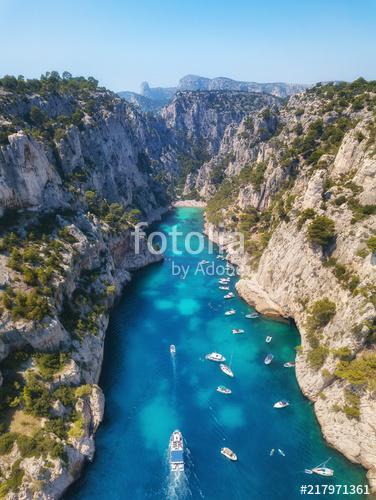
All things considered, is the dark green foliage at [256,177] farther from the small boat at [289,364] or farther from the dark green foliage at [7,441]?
the dark green foliage at [7,441]

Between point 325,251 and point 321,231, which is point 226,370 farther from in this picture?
point 321,231

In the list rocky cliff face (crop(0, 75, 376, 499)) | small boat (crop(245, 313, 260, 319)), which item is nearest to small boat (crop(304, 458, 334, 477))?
rocky cliff face (crop(0, 75, 376, 499))

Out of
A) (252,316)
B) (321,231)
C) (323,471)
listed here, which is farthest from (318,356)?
(252,316)

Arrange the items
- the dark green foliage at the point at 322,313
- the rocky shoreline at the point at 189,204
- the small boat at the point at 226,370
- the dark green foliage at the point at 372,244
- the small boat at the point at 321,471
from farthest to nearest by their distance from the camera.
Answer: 1. the rocky shoreline at the point at 189,204
2. the small boat at the point at 226,370
3. the dark green foliage at the point at 322,313
4. the dark green foliage at the point at 372,244
5. the small boat at the point at 321,471

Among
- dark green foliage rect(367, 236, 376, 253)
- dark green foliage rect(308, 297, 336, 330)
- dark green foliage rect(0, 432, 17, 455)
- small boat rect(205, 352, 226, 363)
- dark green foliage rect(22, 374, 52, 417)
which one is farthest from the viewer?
small boat rect(205, 352, 226, 363)

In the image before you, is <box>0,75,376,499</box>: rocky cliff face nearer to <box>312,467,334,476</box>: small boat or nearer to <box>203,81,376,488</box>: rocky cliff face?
<box>203,81,376,488</box>: rocky cliff face

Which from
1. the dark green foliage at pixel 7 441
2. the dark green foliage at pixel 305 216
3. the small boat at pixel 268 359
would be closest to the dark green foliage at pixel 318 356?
the small boat at pixel 268 359
